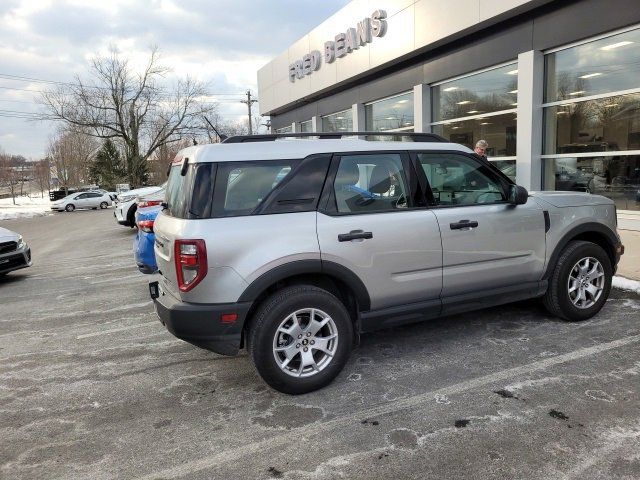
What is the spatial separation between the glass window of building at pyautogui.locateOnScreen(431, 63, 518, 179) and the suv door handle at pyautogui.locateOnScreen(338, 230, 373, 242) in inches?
340

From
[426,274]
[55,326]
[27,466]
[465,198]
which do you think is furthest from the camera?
[55,326]

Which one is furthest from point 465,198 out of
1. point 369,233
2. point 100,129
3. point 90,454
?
point 100,129

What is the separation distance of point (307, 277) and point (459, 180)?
171 cm

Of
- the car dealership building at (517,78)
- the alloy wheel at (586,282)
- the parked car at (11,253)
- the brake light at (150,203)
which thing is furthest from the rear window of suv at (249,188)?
the car dealership building at (517,78)

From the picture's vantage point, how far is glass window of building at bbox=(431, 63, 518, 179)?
11047 mm

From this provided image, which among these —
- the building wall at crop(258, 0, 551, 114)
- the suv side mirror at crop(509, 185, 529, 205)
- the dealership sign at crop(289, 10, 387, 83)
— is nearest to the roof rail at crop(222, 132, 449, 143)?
the suv side mirror at crop(509, 185, 529, 205)

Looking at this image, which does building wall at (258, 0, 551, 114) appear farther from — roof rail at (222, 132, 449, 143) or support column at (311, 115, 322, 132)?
roof rail at (222, 132, 449, 143)

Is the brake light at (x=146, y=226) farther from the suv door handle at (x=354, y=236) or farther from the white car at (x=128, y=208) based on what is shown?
the white car at (x=128, y=208)

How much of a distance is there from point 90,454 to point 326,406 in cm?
150

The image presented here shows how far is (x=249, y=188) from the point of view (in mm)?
3457

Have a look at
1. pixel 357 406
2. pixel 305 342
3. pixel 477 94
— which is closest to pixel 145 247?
pixel 305 342

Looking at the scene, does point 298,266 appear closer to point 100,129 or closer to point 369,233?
point 369,233

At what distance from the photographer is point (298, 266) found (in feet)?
11.2

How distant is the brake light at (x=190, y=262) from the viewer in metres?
3.20
